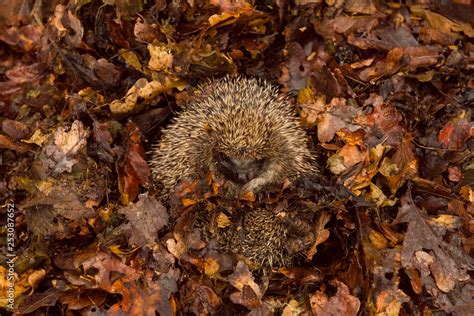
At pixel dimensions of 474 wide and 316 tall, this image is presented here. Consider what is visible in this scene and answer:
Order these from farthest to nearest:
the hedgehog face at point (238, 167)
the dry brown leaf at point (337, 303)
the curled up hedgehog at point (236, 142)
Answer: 1. the hedgehog face at point (238, 167)
2. the curled up hedgehog at point (236, 142)
3. the dry brown leaf at point (337, 303)

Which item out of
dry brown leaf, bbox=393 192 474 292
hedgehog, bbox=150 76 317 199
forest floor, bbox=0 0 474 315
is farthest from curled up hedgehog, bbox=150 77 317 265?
dry brown leaf, bbox=393 192 474 292

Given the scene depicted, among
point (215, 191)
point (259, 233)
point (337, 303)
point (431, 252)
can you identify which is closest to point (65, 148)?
point (215, 191)

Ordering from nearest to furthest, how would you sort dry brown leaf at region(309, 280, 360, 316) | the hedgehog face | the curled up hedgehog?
1. dry brown leaf at region(309, 280, 360, 316)
2. the curled up hedgehog
3. the hedgehog face

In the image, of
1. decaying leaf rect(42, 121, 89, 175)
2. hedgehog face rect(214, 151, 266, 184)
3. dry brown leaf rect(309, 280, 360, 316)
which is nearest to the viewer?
dry brown leaf rect(309, 280, 360, 316)

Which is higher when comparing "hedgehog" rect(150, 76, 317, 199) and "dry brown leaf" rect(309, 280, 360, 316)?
"hedgehog" rect(150, 76, 317, 199)

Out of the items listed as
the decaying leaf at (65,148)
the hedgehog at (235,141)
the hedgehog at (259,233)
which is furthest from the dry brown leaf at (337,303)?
the decaying leaf at (65,148)

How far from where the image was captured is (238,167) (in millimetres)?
4258

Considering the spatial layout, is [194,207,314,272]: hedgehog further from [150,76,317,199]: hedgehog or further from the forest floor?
[150,76,317,199]: hedgehog

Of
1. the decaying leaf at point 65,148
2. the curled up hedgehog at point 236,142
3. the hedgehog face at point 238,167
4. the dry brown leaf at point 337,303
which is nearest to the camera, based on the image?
the dry brown leaf at point 337,303

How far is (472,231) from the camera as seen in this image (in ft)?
12.0

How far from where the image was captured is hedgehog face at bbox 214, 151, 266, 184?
4.24 metres

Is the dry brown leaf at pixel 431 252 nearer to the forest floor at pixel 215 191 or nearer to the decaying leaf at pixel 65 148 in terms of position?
the forest floor at pixel 215 191

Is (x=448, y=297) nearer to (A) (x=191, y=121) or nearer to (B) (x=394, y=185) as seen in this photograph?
(B) (x=394, y=185)

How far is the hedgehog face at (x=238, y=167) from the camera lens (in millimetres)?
4242
